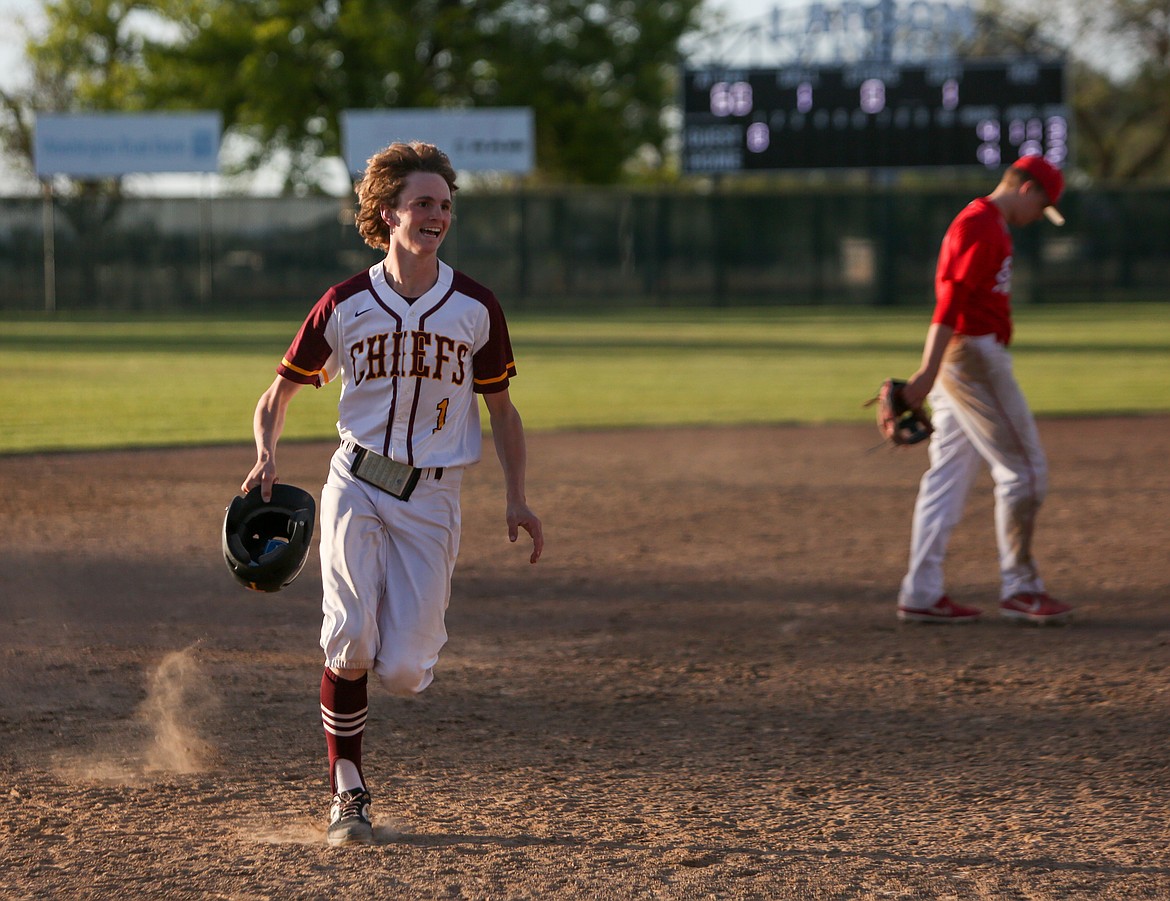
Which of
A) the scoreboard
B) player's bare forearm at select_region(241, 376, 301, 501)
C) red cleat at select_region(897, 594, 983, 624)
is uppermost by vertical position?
the scoreboard

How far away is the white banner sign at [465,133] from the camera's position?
124 ft

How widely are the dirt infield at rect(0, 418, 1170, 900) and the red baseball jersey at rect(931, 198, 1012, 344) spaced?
1254 mm

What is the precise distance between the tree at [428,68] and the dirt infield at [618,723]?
3684 centimetres

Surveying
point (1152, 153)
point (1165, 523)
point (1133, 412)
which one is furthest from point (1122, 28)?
point (1165, 523)

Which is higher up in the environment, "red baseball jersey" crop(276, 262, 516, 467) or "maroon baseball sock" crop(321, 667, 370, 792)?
"red baseball jersey" crop(276, 262, 516, 467)

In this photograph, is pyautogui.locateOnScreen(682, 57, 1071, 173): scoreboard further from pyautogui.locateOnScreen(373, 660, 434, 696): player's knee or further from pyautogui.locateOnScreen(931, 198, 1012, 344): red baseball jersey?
pyautogui.locateOnScreen(373, 660, 434, 696): player's knee

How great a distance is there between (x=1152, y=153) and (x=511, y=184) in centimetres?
2321

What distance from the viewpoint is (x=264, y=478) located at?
3809 mm

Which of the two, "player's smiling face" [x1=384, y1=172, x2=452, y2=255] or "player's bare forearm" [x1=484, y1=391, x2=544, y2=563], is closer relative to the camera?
"player's smiling face" [x1=384, y1=172, x2=452, y2=255]

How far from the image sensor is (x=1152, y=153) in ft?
179

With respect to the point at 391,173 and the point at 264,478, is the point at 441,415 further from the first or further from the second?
the point at 391,173

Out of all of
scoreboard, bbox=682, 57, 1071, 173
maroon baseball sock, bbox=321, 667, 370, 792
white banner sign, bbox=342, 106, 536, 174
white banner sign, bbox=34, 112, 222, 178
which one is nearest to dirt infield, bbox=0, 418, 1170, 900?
maroon baseball sock, bbox=321, 667, 370, 792

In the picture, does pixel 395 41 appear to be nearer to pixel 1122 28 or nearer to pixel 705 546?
pixel 1122 28

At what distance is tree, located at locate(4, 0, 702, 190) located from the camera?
43.8 meters
